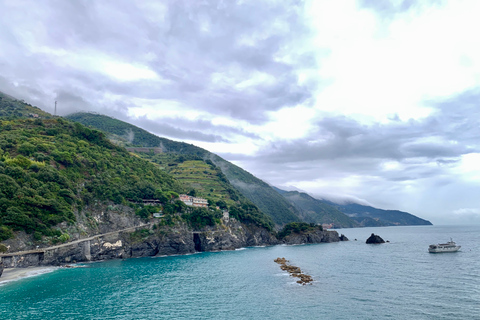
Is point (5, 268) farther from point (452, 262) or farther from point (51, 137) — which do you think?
point (452, 262)

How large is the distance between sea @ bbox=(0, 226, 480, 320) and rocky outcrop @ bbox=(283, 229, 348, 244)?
77.8 meters

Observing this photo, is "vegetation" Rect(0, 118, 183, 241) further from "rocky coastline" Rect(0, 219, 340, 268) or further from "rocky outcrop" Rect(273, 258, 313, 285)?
"rocky outcrop" Rect(273, 258, 313, 285)

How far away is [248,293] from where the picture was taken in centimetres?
5253

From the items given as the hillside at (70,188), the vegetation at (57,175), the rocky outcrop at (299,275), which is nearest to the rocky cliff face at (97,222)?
the hillside at (70,188)

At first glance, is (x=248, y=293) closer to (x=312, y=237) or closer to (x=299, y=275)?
(x=299, y=275)

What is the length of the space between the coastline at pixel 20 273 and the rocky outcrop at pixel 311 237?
109845 mm

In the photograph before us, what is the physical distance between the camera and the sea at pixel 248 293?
41500mm

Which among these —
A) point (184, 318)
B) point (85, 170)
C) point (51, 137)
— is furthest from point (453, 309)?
point (51, 137)

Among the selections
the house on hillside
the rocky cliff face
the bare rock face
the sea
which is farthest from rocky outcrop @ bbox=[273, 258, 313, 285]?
the bare rock face

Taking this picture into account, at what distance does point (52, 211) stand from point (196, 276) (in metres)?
44.5

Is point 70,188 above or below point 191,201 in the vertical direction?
above

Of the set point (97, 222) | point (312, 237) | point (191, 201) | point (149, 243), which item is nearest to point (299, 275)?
point (149, 243)

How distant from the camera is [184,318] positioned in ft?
133

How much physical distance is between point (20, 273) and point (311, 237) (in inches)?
5022
